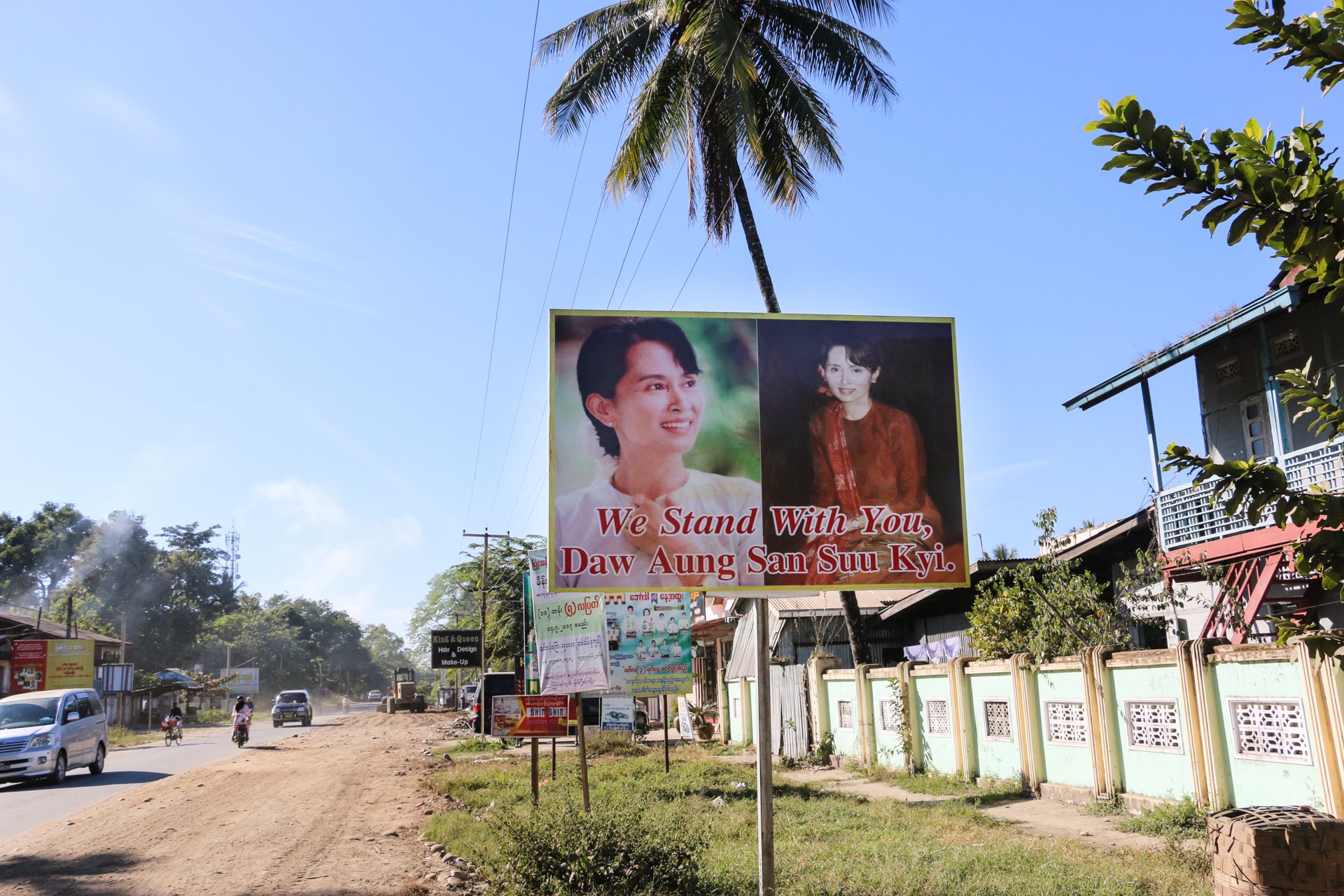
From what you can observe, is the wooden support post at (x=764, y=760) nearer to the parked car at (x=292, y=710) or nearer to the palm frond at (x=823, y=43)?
the palm frond at (x=823, y=43)

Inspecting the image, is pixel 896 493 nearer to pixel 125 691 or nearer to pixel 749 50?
pixel 749 50

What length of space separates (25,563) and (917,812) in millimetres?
75321

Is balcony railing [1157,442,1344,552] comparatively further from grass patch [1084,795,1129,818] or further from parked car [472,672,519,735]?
parked car [472,672,519,735]

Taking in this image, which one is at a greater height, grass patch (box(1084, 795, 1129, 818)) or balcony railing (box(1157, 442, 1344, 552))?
balcony railing (box(1157, 442, 1344, 552))

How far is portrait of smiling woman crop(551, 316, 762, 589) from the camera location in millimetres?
7344

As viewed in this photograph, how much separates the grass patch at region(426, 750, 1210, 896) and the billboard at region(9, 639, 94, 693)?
124 ft

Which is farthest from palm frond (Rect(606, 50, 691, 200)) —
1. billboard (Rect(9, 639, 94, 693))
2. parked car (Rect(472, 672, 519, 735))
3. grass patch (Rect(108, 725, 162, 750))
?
billboard (Rect(9, 639, 94, 693))

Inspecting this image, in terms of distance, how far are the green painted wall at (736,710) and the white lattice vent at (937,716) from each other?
11.2 m

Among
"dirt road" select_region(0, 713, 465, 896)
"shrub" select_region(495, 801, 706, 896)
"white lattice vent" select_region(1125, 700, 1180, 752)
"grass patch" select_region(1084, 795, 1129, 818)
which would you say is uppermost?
"white lattice vent" select_region(1125, 700, 1180, 752)

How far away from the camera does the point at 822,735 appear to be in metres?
20.8

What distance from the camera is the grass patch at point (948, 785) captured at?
1399 centimetres

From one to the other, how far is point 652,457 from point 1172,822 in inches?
276

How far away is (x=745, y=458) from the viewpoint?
7.53 m

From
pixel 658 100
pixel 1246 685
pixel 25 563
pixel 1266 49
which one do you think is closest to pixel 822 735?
pixel 1246 685
